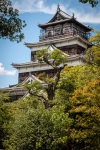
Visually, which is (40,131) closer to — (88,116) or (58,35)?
(88,116)

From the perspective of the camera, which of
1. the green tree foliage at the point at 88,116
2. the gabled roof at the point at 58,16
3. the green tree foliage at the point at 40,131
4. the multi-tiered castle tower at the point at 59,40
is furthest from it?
the gabled roof at the point at 58,16

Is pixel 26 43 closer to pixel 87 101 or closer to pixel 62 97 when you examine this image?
pixel 62 97

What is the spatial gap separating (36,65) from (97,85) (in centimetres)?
2455

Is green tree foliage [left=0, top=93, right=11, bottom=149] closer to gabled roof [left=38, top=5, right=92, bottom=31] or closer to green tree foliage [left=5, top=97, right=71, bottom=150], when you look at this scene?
green tree foliage [left=5, top=97, right=71, bottom=150]

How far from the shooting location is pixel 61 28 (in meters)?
43.9

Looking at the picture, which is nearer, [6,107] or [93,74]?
[93,74]

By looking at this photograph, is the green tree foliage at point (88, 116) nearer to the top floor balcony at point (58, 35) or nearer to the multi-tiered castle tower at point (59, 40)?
the multi-tiered castle tower at point (59, 40)

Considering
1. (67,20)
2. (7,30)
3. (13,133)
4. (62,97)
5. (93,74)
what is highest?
(67,20)

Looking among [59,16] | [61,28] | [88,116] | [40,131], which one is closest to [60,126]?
[40,131]

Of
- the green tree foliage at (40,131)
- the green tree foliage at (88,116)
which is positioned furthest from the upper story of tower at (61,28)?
the green tree foliage at (40,131)

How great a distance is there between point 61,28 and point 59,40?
2.71m

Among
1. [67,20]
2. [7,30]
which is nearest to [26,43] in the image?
[67,20]

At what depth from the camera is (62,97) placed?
69.8ft

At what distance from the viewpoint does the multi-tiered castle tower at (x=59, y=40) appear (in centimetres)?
4128
